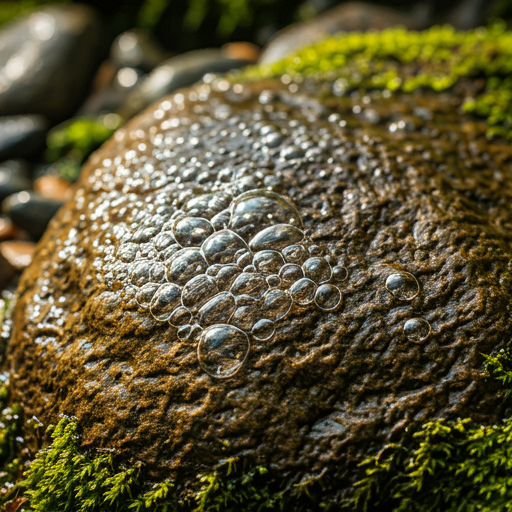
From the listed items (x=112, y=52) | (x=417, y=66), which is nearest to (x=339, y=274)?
(x=417, y=66)

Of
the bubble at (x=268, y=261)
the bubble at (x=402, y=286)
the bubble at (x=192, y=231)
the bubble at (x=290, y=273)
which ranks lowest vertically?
the bubble at (x=402, y=286)

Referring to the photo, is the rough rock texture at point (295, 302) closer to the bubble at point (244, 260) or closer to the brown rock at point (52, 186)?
the bubble at point (244, 260)

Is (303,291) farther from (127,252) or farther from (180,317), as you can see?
(127,252)

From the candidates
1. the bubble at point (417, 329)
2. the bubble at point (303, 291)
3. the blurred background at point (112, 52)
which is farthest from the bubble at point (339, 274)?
the blurred background at point (112, 52)

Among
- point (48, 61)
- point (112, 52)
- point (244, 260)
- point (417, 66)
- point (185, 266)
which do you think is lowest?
point (417, 66)

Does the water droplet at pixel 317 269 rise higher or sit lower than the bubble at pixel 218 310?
lower

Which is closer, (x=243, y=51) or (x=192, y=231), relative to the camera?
(x=192, y=231)

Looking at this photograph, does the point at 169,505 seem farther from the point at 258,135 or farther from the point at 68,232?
the point at 258,135
